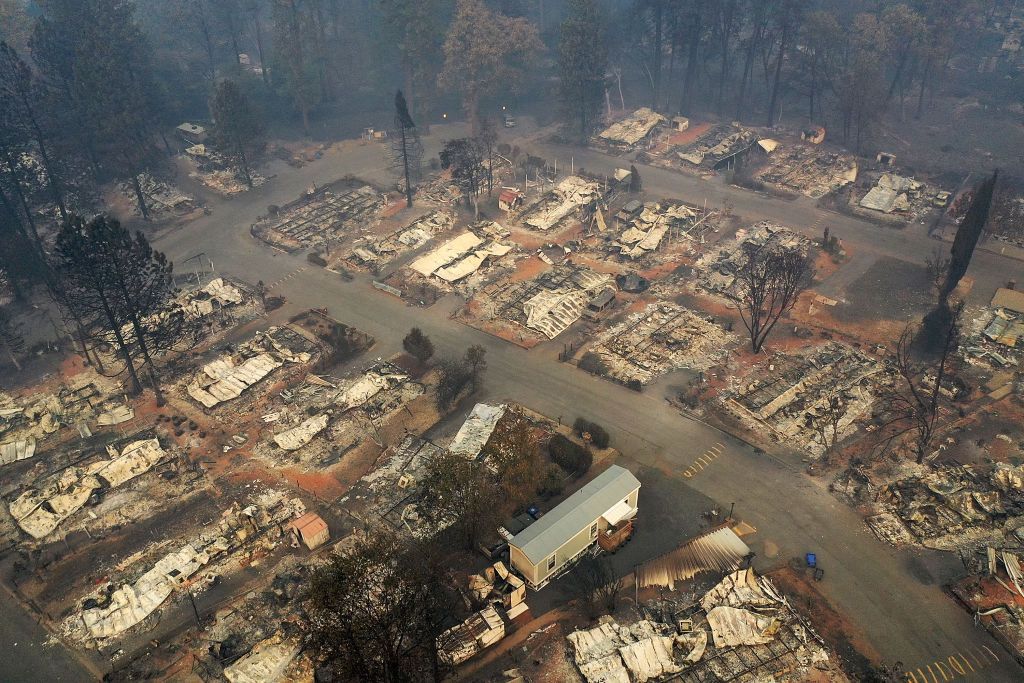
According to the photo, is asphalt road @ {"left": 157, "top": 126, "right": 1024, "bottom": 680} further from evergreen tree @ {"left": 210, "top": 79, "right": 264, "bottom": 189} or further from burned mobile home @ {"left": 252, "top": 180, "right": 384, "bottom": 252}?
evergreen tree @ {"left": 210, "top": 79, "right": 264, "bottom": 189}

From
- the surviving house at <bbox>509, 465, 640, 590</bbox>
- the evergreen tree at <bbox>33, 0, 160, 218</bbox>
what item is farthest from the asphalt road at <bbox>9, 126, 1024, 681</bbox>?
the evergreen tree at <bbox>33, 0, 160, 218</bbox>

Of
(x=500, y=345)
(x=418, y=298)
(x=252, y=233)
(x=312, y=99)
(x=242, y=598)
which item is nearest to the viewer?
(x=242, y=598)

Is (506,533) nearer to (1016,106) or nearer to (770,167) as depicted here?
(770,167)

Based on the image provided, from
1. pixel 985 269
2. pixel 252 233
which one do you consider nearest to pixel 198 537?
pixel 252 233

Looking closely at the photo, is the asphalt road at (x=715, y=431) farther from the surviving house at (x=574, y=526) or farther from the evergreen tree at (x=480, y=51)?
the evergreen tree at (x=480, y=51)

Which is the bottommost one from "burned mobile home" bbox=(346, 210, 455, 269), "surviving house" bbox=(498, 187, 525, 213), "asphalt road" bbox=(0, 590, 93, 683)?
"asphalt road" bbox=(0, 590, 93, 683)

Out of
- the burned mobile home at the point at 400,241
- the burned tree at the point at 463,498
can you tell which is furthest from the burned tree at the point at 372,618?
the burned mobile home at the point at 400,241

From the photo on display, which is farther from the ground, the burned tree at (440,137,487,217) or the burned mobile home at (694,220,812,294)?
the burned tree at (440,137,487,217)
